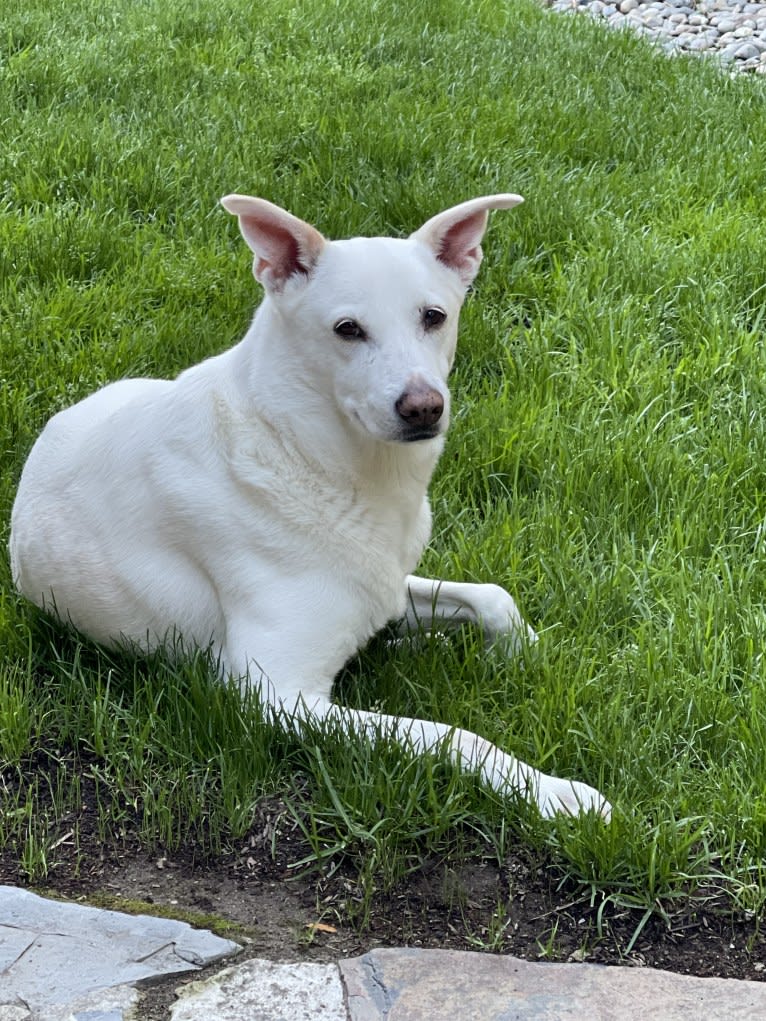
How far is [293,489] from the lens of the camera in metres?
3.25

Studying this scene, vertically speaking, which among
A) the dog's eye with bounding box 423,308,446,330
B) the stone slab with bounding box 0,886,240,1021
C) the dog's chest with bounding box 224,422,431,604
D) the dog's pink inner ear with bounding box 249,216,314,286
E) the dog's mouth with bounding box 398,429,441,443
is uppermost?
the dog's pink inner ear with bounding box 249,216,314,286

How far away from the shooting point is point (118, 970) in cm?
240

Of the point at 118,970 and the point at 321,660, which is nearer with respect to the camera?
the point at 118,970

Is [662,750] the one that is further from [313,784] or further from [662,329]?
[662,329]

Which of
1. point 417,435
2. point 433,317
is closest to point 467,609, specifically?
point 417,435

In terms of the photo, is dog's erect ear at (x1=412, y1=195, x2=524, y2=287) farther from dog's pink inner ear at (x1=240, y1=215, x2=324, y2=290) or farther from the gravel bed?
the gravel bed

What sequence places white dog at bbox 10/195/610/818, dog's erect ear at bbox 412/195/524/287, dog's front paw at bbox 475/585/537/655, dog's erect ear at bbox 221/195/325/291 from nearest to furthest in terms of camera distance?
white dog at bbox 10/195/610/818 < dog's erect ear at bbox 221/195/325/291 < dog's erect ear at bbox 412/195/524/287 < dog's front paw at bbox 475/585/537/655

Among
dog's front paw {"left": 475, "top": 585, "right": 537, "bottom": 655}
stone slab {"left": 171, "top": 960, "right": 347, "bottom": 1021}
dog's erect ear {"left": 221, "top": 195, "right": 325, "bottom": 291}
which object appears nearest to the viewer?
stone slab {"left": 171, "top": 960, "right": 347, "bottom": 1021}

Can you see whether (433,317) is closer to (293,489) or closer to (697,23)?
(293,489)

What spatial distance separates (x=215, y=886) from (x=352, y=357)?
1237mm

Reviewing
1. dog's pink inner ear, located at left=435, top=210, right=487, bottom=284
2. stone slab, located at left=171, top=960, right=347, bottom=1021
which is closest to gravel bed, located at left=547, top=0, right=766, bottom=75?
dog's pink inner ear, located at left=435, top=210, right=487, bottom=284

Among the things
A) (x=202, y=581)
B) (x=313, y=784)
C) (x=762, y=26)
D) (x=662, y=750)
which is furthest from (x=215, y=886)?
(x=762, y=26)

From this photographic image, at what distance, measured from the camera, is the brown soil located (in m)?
2.62

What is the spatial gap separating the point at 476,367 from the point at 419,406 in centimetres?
201
